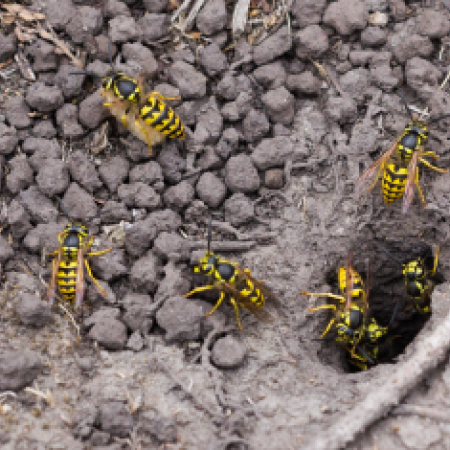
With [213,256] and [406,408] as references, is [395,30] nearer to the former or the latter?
[213,256]

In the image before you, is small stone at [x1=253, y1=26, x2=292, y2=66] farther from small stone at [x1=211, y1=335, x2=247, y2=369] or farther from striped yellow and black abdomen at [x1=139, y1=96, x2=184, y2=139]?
small stone at [x1=211, y1=335, x2=247, y2=369]

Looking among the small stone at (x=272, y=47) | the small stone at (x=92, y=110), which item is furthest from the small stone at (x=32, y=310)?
the small stone at (x=272, y=47)

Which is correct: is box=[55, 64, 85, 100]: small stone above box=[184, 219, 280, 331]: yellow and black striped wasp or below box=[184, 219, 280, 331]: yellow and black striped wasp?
above

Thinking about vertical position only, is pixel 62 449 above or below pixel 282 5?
below

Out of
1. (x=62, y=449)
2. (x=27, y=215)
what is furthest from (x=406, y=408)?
(x=27, y=215)

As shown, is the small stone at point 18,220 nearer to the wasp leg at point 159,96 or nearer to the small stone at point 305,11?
the wasp leg at point 159,96

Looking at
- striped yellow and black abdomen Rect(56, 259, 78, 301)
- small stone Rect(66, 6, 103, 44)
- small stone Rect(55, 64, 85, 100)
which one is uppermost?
small stone Rect(66, 6, 103, 44)

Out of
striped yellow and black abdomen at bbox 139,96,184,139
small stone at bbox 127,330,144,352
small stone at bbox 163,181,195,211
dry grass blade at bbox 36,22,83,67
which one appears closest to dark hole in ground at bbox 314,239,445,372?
small stone at bbox 163,181,195,211
